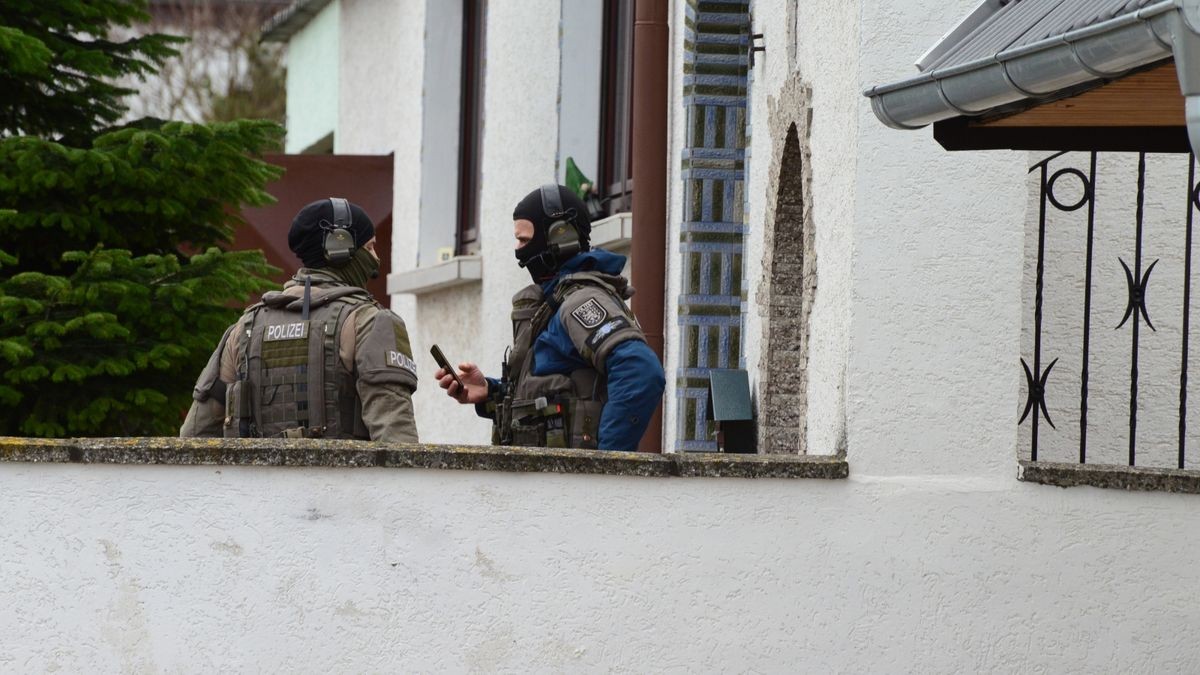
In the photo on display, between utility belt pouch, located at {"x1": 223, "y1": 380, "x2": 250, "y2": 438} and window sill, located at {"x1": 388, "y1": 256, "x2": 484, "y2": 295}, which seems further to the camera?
window sill, located at {"x1": 388, "y1": 256, "x2": 484, "y2": 295}

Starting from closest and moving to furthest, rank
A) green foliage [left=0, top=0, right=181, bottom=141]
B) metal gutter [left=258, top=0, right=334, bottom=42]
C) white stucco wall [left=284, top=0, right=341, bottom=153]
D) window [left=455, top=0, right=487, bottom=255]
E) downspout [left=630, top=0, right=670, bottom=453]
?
downspout [left=630, top=0, right=670, bottom=453] → green foliage [left=0, top=0, right=181, bottom=141] → window [left=455, top=0, right=487, bottom=255] → white stucco wall [left=284, top=0, right=341, bottom=153] → metal gutter [left=258, top=0, right=334, bottom=42]

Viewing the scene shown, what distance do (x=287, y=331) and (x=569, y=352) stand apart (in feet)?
2.80

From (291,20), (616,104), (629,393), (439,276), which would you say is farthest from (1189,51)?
(291,20)

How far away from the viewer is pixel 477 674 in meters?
5.49

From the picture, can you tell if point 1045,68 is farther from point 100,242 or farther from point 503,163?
point 503,163

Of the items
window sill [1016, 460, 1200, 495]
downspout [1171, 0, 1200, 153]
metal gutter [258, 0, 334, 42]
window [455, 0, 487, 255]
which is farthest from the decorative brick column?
metal gutter [258, 0, 334, 42]

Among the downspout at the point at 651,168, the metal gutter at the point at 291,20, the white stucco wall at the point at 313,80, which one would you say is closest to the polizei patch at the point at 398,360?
the downspout at the point at 651,168

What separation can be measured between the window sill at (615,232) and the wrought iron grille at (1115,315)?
292 centimetres

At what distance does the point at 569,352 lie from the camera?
6266 mm

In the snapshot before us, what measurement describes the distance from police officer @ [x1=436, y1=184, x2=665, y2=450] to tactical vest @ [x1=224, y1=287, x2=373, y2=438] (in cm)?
43

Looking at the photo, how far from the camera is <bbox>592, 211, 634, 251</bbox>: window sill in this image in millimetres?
9430

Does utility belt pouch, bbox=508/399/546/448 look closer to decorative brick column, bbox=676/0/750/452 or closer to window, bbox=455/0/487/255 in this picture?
decorative brick column, bbox=676/0/750/452

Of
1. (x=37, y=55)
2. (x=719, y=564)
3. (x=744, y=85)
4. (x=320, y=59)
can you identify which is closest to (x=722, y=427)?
(x=744, y=85)

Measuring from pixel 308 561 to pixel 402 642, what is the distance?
330 mm
